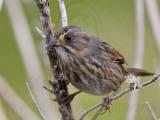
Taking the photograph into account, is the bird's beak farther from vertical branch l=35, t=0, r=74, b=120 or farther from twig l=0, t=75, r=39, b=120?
twig l=0, t=75, r=39, b=120

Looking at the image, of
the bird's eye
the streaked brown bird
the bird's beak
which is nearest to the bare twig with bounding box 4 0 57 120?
the streaked brown bird

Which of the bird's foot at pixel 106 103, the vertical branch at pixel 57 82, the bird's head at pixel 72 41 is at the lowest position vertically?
the bird's foot at pixel 106 103

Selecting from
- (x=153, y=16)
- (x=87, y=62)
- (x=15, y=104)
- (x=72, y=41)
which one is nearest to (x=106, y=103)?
(x=87, y=62)

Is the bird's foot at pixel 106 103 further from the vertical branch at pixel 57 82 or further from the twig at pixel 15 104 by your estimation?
the twig at pixel 15 104

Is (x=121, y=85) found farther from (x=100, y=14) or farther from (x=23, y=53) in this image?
(x=100, y=14)

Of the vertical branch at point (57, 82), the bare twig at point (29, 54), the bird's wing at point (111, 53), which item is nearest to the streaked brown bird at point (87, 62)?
the bird's wing at point (111, 53)

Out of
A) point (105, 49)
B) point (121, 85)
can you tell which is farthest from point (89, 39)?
point (121, 85)

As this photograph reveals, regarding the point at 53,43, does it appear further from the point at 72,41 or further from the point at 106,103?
the point at 106,103
